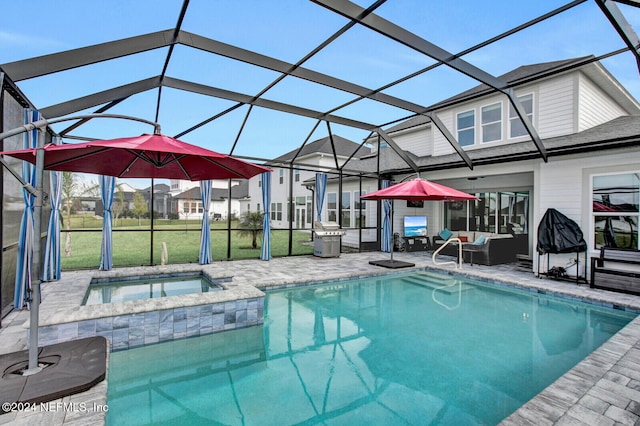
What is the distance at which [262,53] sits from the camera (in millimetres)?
5293

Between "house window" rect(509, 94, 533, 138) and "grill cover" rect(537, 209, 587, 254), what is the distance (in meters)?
2.65

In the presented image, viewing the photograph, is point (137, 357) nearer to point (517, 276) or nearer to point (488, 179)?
point (517, 276)

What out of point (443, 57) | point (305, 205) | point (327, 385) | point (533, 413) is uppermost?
point (443, 57)

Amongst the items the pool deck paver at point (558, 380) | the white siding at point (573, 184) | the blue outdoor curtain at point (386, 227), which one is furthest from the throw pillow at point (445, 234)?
the pool deck paver at point (558, 380)

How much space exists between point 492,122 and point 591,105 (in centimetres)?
225

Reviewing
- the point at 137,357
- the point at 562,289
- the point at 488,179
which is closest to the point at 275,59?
the point at 137,357

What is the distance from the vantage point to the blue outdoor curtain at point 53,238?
230 inches

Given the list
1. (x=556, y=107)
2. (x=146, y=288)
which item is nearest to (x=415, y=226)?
(x=556, y=107)

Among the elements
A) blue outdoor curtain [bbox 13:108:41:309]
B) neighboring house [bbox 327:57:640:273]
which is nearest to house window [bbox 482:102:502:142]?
neighboring house [bbox 327:57:640:273]

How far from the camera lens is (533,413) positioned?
236cm

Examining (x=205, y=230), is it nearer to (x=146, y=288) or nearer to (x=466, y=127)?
(x=146, y=288)

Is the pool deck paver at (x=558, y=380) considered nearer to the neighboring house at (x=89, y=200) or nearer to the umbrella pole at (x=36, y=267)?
the umbrella pole at (x=36, y=267)

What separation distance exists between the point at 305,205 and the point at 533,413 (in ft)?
53.0

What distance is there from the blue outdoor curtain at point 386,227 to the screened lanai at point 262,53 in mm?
4180
